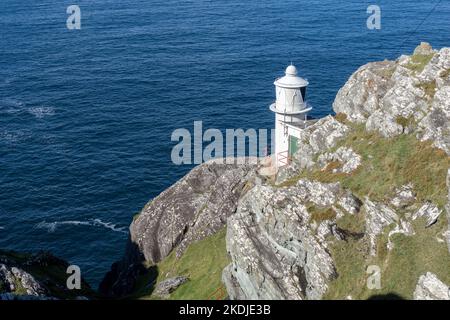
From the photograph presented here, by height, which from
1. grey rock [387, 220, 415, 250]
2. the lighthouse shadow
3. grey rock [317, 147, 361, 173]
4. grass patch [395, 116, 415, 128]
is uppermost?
grass patch [395, 116, 415, 128]

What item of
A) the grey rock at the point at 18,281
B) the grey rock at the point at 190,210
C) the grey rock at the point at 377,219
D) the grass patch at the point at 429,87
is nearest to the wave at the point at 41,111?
the grey rock at the point at 190,210

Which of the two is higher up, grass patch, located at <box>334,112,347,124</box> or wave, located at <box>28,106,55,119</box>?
grass patch, located at <box>334,112,347,124</box>

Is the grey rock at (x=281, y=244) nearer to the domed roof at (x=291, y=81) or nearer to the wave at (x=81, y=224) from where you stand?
the domed roof at (x=291, y=81)

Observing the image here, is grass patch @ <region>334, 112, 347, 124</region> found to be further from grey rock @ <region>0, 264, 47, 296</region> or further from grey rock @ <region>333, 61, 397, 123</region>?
grey rock @ <region>0, 264, 47, 296</region>

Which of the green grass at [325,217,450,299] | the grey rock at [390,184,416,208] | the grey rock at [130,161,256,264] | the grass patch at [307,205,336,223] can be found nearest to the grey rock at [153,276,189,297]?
the grey rock at [130,161,256,264]

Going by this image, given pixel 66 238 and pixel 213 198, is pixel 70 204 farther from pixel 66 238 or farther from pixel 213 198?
pixel 213 198

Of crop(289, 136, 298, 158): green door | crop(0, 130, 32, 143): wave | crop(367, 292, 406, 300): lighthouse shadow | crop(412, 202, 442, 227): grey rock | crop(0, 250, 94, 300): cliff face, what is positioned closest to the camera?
crop(367, 292, 406, 300): lighthouse shadow
